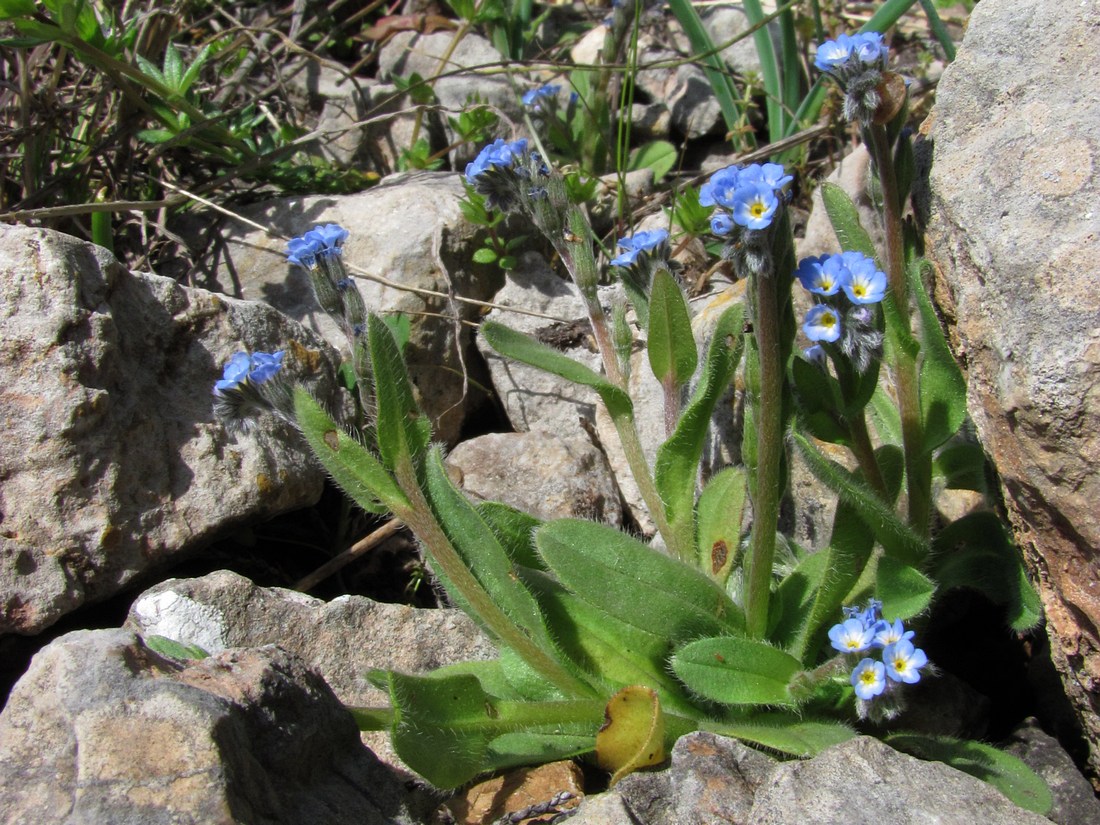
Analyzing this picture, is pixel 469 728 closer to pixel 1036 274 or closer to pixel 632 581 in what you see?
pixel 632 581

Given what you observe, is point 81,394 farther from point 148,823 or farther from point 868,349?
point 868,349

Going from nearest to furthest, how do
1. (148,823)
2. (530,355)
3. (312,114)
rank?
(148,823) < (530,355) < (312,114)

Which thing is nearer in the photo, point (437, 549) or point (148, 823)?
point (148, 823)

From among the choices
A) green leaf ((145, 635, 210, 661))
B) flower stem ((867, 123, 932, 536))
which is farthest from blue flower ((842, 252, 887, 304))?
green leaf ((145, 635, 210, 661))

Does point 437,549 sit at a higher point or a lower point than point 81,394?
lower

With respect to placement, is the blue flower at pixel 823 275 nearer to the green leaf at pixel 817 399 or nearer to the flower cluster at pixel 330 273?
the green leaf at pixel 817 399

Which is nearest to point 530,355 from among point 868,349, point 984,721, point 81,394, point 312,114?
point 868,349

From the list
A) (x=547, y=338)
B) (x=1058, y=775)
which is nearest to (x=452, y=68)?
(x=547, y=338)

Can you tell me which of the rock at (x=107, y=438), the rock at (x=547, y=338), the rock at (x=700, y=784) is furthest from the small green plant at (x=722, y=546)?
the rock at (x=547, y=338)
